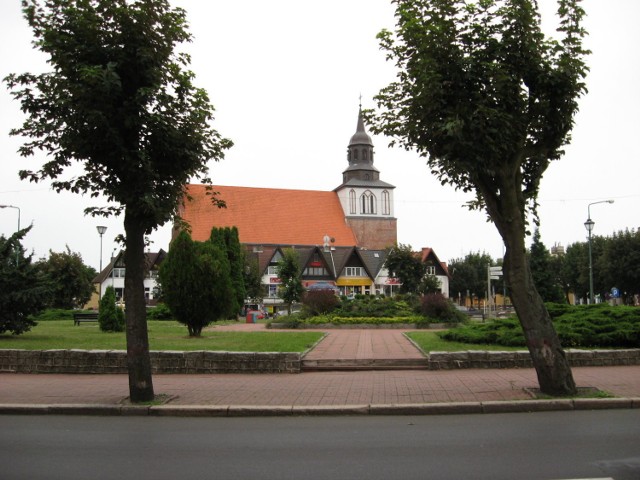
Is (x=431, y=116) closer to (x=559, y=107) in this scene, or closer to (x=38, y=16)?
(x=559, y=107)

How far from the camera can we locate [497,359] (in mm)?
13328

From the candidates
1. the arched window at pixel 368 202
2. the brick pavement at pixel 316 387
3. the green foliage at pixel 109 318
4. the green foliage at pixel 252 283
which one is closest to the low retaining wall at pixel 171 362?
the brick pavement at pixel 316 387

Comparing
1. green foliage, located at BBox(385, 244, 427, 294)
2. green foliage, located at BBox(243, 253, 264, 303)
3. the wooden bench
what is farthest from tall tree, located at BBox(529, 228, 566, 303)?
the wooden bench

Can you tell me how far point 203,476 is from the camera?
18.6 feet

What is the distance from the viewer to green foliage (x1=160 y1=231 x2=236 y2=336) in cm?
2123

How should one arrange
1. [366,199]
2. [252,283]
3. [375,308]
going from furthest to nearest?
[366,199], [252,283], [375,308]

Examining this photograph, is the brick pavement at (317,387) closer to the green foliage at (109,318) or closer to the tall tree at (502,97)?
the tall tree at (502,97)

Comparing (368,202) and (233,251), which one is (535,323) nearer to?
(233,251)

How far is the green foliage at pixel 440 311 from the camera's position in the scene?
29906 millimetres

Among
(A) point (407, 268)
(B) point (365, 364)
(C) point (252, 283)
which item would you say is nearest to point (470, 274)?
(A) point (407, 268)

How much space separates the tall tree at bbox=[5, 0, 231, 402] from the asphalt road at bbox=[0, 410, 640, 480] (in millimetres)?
2082

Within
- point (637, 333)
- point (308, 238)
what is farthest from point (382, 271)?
point (637, 333)

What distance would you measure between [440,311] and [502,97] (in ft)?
71.4

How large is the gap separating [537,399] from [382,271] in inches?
2648
